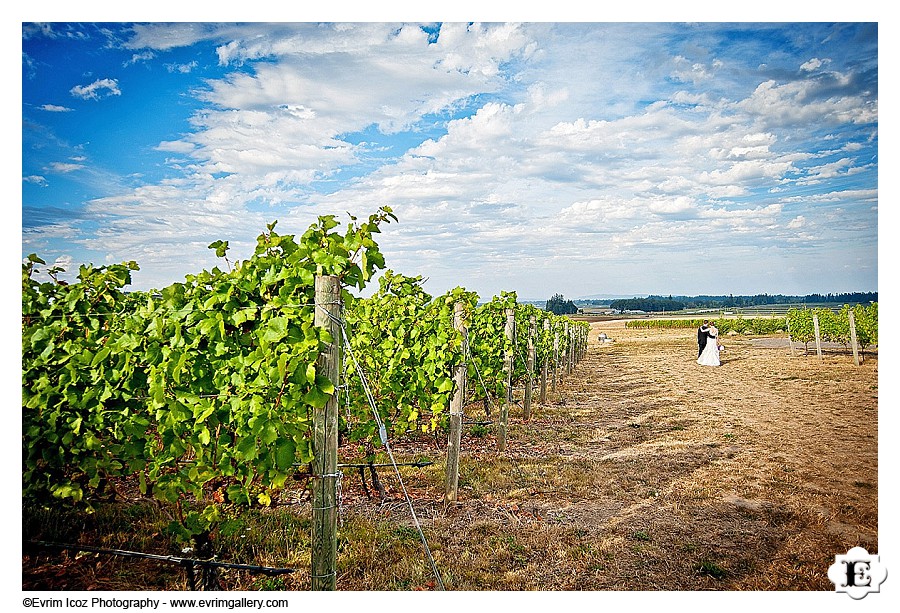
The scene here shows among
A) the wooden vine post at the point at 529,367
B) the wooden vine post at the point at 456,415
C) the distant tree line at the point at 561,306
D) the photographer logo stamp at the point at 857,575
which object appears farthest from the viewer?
the distant tree line at the point at 561,306

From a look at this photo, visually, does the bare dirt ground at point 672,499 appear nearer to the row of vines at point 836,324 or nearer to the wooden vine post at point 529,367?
the wooden vine post at point 529,367

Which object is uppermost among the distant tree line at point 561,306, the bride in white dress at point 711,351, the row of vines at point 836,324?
the distant tree line at point 561,306

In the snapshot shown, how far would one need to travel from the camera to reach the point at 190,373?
8.00ft

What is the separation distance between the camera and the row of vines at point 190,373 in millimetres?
2184

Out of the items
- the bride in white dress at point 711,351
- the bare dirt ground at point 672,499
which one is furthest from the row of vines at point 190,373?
the bride in white dress at point 711,351

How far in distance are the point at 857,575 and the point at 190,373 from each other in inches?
123

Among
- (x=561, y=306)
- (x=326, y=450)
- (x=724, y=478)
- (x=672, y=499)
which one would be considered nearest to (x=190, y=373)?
(x=326, y=450)

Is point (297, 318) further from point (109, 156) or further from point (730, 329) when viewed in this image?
point (730, 329)

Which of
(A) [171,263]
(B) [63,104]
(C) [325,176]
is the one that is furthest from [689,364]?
(B) [63,104]

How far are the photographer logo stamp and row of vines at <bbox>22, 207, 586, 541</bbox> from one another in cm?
230

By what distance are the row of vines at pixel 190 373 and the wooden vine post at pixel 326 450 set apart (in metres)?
0.04

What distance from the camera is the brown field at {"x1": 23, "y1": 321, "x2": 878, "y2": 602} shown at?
9.40ft
